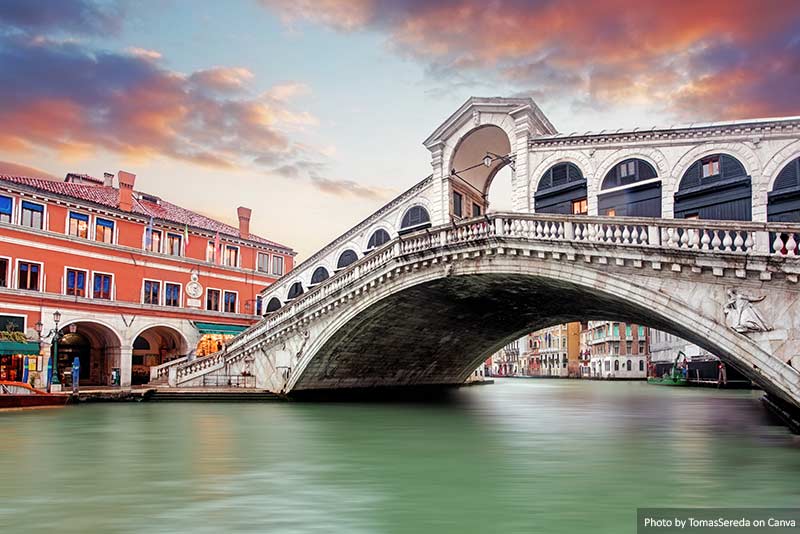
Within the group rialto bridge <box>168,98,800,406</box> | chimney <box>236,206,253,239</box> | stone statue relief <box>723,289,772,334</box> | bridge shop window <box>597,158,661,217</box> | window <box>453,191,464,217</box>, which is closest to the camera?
stone statue relief <box>723,289,772,334</box>

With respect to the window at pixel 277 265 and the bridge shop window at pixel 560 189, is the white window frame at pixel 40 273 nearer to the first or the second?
the window at pixel 277 265

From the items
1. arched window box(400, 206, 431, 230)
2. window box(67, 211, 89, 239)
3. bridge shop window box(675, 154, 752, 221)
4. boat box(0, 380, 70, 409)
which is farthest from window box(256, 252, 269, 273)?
bridge shop window box(675, 154, 752, 221)

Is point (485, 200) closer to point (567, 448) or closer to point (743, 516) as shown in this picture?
point (567, 448)

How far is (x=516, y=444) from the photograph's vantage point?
13.7m

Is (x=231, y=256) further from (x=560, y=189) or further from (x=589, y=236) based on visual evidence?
(x=589, y=236)

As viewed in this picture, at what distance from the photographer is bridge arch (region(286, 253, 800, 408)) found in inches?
566

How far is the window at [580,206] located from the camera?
67.4 ft

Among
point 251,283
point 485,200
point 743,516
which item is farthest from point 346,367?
point 743,516

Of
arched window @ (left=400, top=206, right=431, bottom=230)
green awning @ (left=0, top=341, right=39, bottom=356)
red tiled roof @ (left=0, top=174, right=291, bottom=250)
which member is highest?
red tiled roof @ (left=0, top=174, right=291, bottom=250)

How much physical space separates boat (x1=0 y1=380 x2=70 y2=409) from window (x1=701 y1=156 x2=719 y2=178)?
21.9 metres

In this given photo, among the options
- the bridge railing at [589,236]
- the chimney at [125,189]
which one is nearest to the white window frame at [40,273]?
the chimney at [125,189]

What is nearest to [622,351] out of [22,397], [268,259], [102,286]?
[268,259]

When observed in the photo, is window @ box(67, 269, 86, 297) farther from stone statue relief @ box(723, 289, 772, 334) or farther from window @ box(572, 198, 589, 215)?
stone statue relief @ box(723, 289, 772, 334)

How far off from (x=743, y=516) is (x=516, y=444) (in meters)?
6.35
